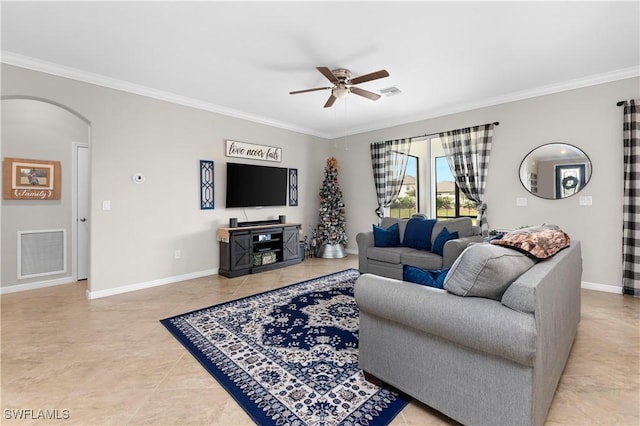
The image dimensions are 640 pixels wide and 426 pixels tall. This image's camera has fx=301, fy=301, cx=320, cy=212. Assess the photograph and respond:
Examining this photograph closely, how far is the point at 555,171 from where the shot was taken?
4.20 m

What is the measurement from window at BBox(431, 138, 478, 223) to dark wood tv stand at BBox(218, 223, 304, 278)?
8.89 feet

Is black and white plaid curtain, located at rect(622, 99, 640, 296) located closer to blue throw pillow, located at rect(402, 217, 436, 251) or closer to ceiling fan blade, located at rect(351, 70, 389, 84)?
blue throw pillow, located at rect(402, 217, 436, 251)

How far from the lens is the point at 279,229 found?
17.6 ft

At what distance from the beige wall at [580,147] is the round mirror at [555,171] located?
73 mm

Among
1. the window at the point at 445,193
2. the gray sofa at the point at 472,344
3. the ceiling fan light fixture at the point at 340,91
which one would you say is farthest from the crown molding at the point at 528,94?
the gray sofa at the point at 472,344

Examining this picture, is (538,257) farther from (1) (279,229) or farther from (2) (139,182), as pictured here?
(2) (139,182)

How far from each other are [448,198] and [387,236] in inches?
67.7

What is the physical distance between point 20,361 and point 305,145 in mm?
5283

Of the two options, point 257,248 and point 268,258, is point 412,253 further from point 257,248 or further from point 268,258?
point 257,248

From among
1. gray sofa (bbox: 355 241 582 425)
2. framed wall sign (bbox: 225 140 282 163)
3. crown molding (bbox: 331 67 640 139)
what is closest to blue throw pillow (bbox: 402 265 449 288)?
gray sofa (bbox: 355 241 582 425)

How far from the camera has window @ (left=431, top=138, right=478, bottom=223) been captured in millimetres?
5234

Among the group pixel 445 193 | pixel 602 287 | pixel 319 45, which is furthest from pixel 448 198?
pixel 319 45

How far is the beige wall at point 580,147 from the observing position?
3.82 meters

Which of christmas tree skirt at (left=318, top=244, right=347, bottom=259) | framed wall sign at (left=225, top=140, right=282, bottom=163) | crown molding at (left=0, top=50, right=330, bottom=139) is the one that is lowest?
christmas tree skirt at (left=318, top=244, right=347, bottom=259)
